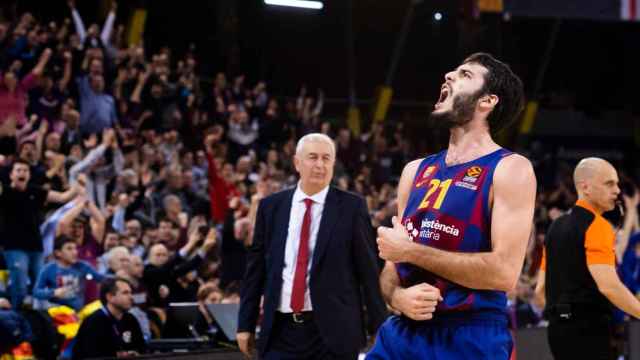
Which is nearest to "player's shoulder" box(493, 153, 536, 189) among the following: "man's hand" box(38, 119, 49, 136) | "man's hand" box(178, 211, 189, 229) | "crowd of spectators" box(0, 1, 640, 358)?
"crowd of spectators" box(0, 1, 640, 358)

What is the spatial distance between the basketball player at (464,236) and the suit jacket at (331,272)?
78.5 inches

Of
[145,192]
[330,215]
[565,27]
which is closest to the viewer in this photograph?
[330,215]

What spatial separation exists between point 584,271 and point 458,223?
2.76 m

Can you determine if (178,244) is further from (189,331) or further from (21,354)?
(21,354)

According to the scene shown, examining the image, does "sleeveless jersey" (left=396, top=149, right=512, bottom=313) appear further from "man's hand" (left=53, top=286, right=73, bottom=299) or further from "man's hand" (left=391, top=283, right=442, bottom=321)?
"man's hand" (left=53, top=286, right=73, bottom=299)

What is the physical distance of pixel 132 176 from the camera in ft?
39.4

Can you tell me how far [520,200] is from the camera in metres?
3.64

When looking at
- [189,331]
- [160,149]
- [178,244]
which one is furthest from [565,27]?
[189,331]

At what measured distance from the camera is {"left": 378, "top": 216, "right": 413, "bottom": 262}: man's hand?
11.8 ft

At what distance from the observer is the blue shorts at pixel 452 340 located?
3.66 metres

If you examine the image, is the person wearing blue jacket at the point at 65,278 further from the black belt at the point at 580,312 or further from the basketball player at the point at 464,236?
the basketball player at the point at 464,236

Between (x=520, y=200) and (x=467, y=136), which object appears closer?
(x=520, y=200)

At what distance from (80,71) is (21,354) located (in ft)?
19.1

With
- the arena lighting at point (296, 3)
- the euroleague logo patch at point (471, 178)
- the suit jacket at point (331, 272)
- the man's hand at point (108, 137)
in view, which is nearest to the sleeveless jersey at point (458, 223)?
the euroleague logo patch at point (471, 178)
